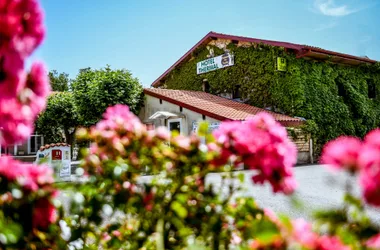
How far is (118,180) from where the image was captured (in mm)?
1432

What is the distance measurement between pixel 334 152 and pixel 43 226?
1.04 metres

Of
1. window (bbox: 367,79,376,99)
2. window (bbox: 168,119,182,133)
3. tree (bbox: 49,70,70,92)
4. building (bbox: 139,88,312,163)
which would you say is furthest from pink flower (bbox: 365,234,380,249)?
tree (bbox: 49,70,70,92)

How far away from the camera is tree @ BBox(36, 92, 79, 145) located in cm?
2280

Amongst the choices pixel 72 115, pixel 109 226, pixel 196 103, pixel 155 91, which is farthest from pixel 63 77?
pixel 109 226

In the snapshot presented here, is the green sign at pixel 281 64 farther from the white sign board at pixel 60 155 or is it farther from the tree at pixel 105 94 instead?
the white sign board at pixel 60 155

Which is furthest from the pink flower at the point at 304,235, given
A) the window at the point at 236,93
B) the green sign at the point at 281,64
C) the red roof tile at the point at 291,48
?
the window at the point at 236,93

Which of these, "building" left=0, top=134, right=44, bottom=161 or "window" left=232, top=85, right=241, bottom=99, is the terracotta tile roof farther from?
"building" left=0, top=134, right=44, bottom=161

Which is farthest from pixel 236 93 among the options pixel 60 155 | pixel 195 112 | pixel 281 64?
pixel 60 155

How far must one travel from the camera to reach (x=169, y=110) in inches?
690

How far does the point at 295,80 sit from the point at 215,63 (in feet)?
17.4

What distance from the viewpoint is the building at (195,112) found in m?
15.4

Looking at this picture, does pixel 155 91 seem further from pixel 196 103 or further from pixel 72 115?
pixel 72 115

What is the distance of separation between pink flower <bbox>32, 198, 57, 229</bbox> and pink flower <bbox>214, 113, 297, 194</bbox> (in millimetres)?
649

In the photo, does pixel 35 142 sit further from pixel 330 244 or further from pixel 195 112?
pixel 330 244
